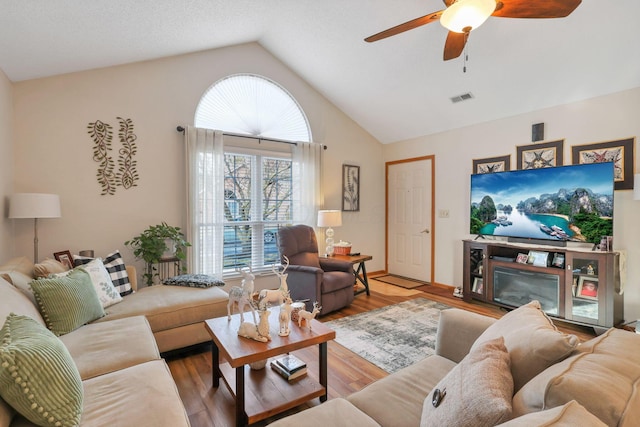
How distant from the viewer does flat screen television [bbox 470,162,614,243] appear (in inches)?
118

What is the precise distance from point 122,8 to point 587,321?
193 inches

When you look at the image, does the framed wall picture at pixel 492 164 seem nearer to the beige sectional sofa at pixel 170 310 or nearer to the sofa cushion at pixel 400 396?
the sofa cushion at pixel 400 396

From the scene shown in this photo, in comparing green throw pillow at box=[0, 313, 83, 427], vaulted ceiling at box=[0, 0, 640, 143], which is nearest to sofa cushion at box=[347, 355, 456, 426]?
green throw pillow at box=[0, 313, 83, 427]

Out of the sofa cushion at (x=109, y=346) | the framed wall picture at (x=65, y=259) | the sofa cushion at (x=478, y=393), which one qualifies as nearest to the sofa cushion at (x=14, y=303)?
the sofa cushion at (x=109, y=346)

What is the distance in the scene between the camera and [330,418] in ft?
3.67

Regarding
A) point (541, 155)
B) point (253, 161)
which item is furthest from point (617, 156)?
point (253, 161)

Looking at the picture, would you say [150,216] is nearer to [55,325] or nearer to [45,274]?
[45,274]

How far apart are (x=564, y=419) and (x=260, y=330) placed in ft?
4.91

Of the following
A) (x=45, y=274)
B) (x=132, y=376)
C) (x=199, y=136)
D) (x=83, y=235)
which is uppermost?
(x=199, y=136)

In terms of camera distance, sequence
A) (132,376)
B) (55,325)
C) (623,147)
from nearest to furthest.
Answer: (132,376) → (55,325) → (623,147)

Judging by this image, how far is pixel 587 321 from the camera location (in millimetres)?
3002

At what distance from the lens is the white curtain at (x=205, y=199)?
11.9 feet

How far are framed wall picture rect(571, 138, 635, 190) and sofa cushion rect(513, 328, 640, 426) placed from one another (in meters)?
3.04

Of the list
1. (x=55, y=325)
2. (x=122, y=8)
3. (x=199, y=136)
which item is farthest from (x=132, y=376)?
(x=199, y=136)
